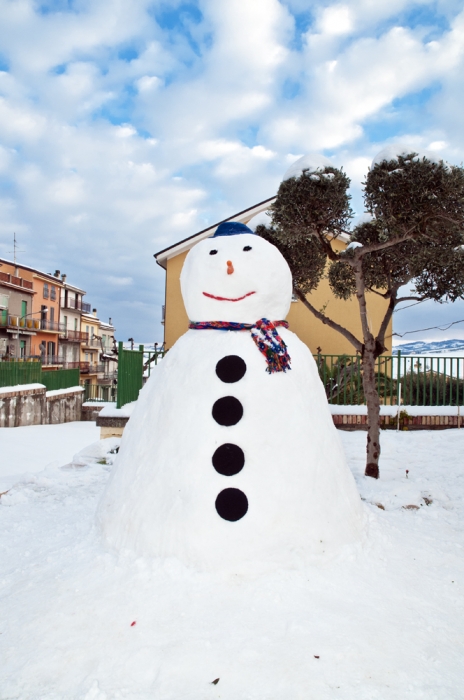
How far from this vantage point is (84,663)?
217cm

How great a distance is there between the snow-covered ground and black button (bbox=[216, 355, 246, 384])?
1.23m

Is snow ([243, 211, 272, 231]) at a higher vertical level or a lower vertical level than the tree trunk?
higher

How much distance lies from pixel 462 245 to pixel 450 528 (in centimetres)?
392

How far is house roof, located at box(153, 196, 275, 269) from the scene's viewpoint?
14477 millimetres

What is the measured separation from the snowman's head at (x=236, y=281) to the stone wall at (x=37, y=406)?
12.9 metres

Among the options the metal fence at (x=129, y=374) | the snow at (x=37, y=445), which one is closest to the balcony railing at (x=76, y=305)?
the snow at (x=37, y=445)

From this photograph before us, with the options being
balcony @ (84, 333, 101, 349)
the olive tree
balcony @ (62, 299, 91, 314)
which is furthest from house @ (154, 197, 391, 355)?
balcony @ (84, 333, 101, 349)

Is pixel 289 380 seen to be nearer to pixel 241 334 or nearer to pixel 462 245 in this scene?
pixel 241 334

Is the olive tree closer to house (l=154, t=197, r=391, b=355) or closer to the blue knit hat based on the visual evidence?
the blue knit hat

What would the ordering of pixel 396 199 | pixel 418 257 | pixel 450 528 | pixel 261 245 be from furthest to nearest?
pixel 418 257, pixel 396 199, pixel 450 528, pixel 261 245

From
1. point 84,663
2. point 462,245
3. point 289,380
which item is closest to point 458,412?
point 462,245

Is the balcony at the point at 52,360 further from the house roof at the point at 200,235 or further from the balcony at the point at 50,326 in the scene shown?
the house roof at the point at 200,235

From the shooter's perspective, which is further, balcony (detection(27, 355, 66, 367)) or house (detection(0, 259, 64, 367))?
balcony (detection(27, 355, 66, 367))

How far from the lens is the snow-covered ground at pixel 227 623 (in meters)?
2.07
